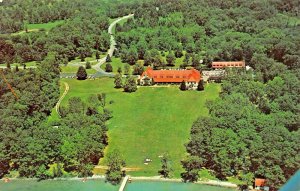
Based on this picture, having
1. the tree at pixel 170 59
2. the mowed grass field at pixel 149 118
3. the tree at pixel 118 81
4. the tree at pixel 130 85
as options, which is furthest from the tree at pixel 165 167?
the tree at pixel 170 59

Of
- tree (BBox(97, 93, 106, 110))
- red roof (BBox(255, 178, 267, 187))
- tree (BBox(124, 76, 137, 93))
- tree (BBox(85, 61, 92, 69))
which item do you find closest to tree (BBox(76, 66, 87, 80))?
tree (BBox(85, 61, 92, 69))

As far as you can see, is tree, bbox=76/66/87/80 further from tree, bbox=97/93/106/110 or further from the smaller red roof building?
the smaller red roof building

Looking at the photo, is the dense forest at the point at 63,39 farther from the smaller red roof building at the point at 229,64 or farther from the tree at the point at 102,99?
the smaller red roof building at the point at 229,64

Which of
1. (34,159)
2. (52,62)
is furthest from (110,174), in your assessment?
(52,62)

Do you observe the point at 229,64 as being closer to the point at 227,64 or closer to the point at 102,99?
the point at 227,64

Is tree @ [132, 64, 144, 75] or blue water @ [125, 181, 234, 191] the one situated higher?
tree @ [132, 64, 144, 75]

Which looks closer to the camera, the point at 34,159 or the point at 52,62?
the point at 34,159

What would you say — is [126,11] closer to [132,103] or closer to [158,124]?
[132,103]
